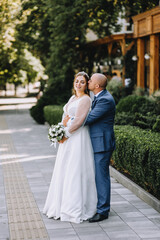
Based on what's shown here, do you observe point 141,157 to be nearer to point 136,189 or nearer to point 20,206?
point 136,189

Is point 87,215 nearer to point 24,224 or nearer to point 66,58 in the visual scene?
point 24,224

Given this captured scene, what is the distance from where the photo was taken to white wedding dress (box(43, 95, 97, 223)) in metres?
5.27

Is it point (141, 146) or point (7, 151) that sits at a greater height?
point (141, 146)

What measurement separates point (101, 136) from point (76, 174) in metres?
0.62

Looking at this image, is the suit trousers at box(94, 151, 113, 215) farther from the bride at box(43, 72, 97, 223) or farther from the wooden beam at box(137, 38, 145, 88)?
the wooden beam at box(137, 38, 145, 88)

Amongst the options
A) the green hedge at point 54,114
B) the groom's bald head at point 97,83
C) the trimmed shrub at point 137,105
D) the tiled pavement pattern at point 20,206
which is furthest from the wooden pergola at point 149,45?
the groom's bald head at point 97,83

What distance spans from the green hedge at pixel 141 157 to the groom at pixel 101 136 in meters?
0.84

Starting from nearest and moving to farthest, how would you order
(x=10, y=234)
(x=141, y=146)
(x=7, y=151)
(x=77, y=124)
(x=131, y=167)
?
(x=10, y=234) → (x=77, y=124) → (x=141, y=146) → (x=131, y=167) → (x=7, y=151)

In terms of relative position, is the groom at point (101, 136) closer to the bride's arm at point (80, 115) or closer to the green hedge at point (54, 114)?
the bride's arm at point (80, 115)

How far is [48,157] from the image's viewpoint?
1047 cm

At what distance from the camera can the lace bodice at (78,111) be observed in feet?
17.2

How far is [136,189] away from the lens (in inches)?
265

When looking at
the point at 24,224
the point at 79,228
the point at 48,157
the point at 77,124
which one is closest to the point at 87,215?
the point at 79,228

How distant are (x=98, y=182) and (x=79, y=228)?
688 mm
